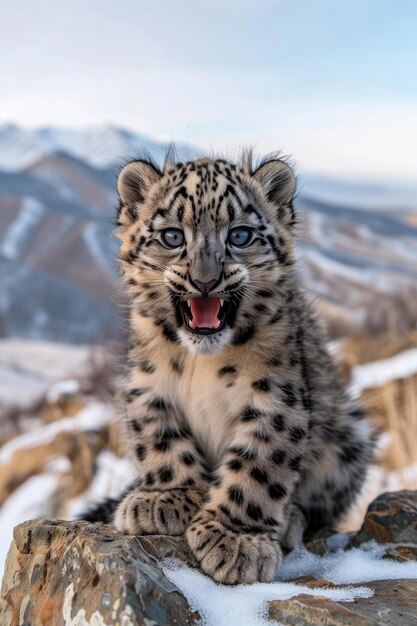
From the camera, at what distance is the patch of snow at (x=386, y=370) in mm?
8820

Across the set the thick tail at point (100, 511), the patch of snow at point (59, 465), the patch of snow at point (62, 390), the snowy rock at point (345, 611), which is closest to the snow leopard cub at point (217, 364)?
the snowy rock at point (345, 611)

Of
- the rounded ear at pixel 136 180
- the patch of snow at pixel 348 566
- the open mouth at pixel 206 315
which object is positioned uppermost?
the rounded ear at pixel 136 180

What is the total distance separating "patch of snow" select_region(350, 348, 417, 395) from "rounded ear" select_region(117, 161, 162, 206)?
563cm

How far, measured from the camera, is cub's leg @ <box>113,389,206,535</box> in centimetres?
296

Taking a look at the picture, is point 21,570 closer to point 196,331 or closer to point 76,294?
point 196,331

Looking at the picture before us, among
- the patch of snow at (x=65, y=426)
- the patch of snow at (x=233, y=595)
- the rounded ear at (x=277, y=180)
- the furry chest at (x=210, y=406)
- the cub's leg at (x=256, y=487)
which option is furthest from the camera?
the patch of snow at (x=65, y=426)

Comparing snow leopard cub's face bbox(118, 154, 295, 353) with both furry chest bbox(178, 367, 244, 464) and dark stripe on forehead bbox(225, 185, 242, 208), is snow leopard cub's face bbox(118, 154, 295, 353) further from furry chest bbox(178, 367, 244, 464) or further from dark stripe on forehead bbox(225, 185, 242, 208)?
furry chest bbox(178, 367, 244, 464)

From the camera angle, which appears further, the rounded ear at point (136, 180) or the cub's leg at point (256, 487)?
the rounded ear at point (136, 180)

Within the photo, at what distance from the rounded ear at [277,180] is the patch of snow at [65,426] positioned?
6193 mm

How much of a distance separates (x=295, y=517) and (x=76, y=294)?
17.9 metres

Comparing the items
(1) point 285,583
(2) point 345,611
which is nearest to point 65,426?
(1) point 285,583

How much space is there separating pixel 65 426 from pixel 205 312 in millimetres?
7136

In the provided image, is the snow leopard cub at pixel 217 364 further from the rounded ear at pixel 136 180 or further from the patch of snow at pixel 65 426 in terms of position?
the patch of snow at pixel 65 426

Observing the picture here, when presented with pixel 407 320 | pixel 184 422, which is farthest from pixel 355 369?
pixel 184 422
